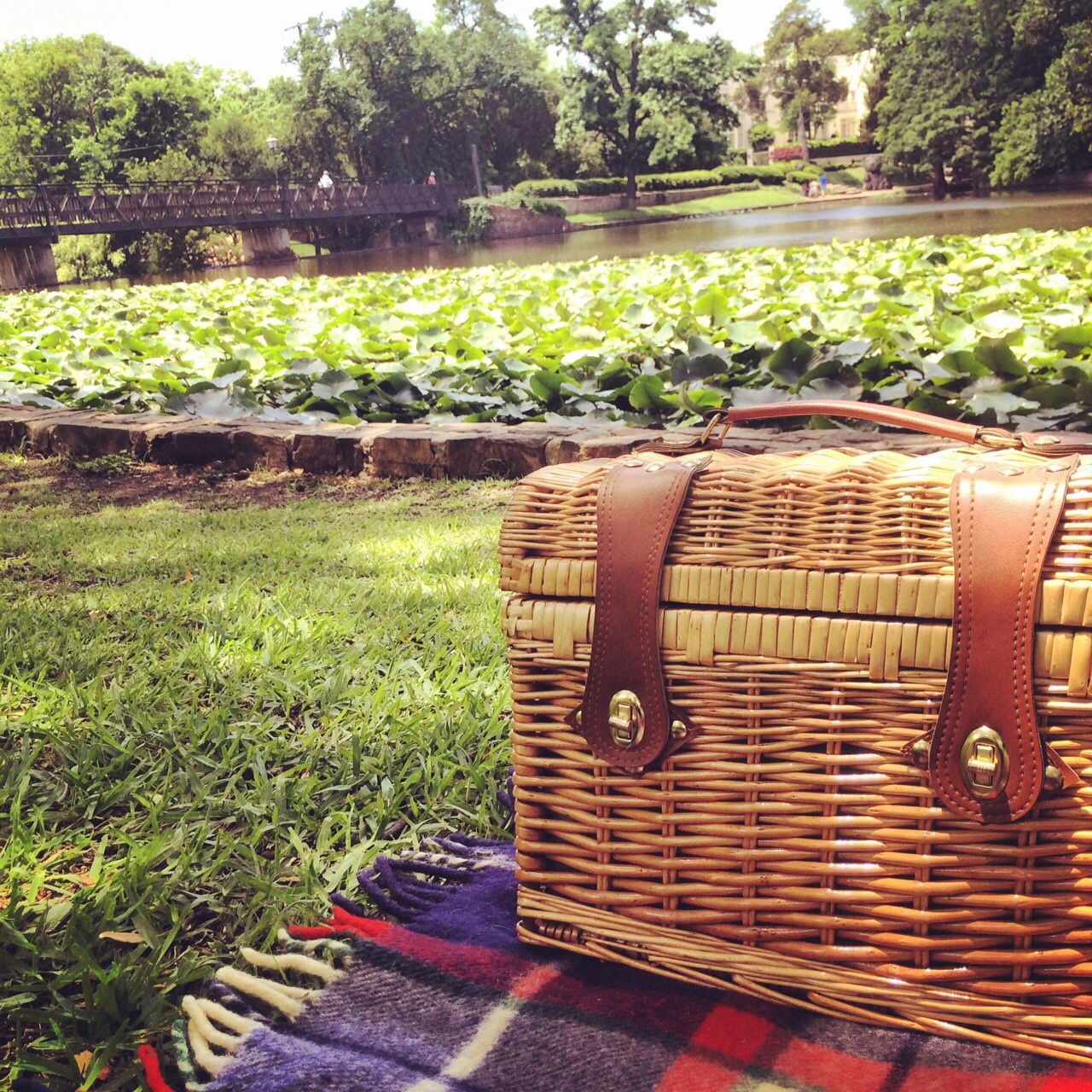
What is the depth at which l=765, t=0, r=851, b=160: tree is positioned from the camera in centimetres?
2912

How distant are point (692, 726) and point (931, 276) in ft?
12.0

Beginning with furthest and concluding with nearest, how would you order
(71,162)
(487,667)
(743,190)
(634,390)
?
(71,162)
(743,190)
(634,390)
(487,667)

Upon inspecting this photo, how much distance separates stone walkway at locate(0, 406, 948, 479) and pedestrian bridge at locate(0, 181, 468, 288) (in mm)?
13563

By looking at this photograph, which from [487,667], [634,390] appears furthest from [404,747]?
[634,390]

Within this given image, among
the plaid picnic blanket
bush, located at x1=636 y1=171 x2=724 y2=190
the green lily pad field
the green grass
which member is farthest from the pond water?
the plaid picnic blanket

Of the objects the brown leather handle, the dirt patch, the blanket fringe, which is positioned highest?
the brown leather handle

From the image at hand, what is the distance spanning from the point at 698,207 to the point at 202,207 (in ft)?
36.1

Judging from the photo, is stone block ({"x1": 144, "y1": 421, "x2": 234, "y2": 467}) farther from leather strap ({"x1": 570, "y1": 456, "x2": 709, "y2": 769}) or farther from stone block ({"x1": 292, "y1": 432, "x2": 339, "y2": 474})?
leather strap ({"x1": 570, "y1": 456, "x2": 709, "y2": 769})

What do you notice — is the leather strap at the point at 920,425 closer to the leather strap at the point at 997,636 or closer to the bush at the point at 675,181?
the leather strap at the point at 997,636

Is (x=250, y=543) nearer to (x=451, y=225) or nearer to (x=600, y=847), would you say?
(x=600, y=847)

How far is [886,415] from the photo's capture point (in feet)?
2.93

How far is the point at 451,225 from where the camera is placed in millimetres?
21828

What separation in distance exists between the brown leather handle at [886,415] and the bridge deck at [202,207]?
16.5 metres

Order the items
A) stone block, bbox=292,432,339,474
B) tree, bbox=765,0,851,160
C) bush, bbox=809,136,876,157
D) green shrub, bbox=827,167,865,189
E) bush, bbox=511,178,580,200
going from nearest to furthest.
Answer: stone block, bbox=292,432,339,474 < bush, bbox=511,178,580,200 < green shrub, bbox=827,167,865,189 < tree, bbox=765,0,851,160 < bush, bbox=809,136,876,157
